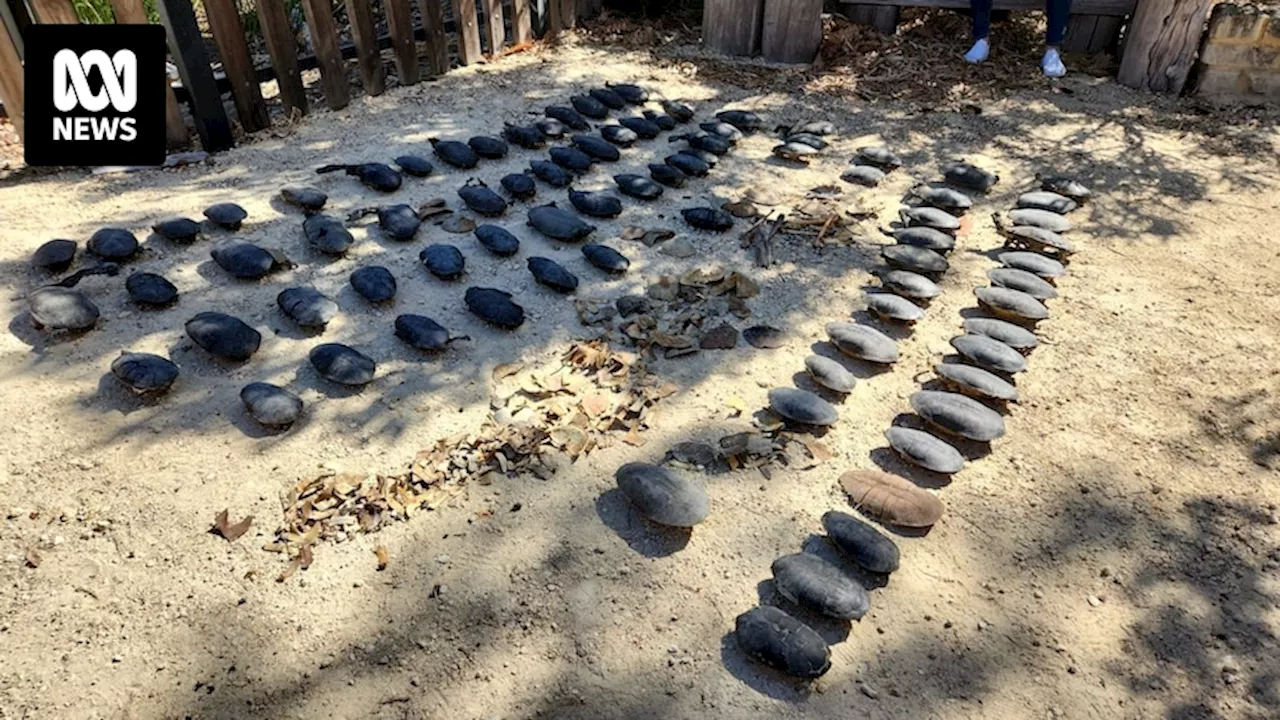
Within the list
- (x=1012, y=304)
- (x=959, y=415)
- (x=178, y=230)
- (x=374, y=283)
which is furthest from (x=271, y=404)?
(x=1012, y=304)

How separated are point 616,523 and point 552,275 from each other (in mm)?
1433

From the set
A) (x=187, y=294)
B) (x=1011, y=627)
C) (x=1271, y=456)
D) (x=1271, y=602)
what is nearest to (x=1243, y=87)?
(x=1271, y=456)

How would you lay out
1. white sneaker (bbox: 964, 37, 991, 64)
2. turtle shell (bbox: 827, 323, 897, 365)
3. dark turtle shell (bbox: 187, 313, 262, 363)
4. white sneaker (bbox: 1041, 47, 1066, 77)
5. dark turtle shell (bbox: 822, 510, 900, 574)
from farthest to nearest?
white sneaker (bbox: 964, 37, 991, 64)
white sneaker (bbox: 1041, 47, 1066, 77)
turtle shell (bbox: 827, 323, 897, 365)
dark turtle shell (bbox: 187, 313, 262, 363)
dark turtle shell (bbox: 822, 510, 900, 574)

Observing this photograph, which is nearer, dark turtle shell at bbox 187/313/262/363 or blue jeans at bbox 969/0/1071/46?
dark turtle shell at bbox 187/313/262/363

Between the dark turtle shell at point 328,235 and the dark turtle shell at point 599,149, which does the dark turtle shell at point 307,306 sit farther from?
the dark turtle shell at point 599,149

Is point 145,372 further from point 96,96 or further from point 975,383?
point 975,383

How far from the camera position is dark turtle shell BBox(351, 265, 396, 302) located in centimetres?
344

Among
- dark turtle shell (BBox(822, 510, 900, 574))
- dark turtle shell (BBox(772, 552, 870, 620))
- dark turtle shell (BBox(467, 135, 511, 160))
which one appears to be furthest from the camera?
dark turtle shell (BBox(467, 135, 511, 160))

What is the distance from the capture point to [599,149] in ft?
15.9

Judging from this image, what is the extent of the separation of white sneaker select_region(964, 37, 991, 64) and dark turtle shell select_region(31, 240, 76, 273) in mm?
6456

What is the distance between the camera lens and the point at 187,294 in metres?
3.52

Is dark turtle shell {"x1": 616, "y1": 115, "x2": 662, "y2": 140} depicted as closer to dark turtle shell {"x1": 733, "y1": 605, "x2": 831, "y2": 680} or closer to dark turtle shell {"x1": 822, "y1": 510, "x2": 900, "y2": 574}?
dark turtle shell {"x1": 822, "y1": 510, "x2": 900, "y2": 574}

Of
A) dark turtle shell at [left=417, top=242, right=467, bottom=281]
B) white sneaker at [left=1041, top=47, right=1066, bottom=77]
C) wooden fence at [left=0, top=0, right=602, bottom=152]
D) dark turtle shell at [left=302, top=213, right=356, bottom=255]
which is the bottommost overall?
dark turtle shell at [left=417, top=242, right=467, bottom=281]

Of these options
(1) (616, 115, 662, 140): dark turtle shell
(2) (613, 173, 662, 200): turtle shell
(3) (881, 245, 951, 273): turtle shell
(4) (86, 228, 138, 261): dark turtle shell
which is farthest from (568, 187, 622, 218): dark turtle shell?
(4) (86, 228, 138, 261): dark turtle shell
